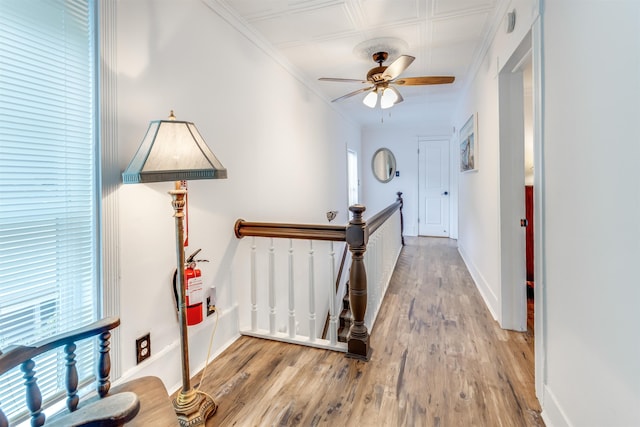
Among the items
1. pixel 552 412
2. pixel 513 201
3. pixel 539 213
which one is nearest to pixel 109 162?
pixel 539 213

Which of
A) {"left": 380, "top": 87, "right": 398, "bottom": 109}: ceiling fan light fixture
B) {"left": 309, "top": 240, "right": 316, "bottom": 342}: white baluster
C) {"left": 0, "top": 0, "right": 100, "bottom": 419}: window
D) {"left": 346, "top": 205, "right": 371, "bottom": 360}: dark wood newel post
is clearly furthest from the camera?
{"left": 380, "top": 87, "right": 398, "bottom": 109}: ceiling fan light fixture

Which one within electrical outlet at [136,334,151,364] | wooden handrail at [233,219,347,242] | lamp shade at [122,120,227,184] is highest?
lamp shade at [122,120,227,184]

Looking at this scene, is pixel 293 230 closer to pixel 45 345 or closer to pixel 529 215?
pixel 45 345

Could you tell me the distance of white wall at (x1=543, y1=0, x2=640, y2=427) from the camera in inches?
35.2

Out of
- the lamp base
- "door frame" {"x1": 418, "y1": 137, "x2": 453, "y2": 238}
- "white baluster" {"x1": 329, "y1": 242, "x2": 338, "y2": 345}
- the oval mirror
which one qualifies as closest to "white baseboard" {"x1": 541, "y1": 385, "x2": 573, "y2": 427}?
"white baluster" {"x1": 329, "y1": 242, "x2": 338, "y2": 345}

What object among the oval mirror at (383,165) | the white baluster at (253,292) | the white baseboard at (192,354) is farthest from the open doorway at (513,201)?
the oval mirror at (383,165)

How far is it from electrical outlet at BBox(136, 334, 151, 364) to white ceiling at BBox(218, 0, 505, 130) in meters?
2.17

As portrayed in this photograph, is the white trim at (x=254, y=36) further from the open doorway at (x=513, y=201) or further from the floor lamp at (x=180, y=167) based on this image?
the open doorway at (x=513, y=201)

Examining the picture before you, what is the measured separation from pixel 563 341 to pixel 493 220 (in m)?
1.51

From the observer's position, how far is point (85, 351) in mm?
1363

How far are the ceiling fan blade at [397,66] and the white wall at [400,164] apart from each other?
14.0 ft

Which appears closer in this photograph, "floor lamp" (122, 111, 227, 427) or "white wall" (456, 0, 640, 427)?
"white wall" (456, 0, 640, 427)

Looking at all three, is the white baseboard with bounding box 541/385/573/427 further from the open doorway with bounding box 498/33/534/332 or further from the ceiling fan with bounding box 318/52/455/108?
the ceiling fan with bounding box 318/52/455/108

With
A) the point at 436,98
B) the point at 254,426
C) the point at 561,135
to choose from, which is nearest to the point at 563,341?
the point at 561,135
